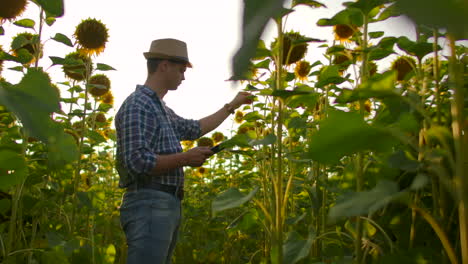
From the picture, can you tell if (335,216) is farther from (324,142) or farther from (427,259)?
(427,259)

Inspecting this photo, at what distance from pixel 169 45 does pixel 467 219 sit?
2.22m

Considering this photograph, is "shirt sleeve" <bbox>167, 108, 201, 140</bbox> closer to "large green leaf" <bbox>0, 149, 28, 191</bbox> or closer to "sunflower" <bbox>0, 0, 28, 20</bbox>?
"large green leaf" <bbox>0, 149, 28, 191</bbox>

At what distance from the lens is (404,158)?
2.23 feet

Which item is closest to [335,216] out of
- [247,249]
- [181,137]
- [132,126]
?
[132,126]

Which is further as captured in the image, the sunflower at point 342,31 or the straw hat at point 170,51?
the straw hat at point 170,51

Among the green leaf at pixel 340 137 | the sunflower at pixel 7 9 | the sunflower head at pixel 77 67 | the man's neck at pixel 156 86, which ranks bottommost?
the green leaf at pixel 340 137

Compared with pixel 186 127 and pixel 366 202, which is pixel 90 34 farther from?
pixel 366 202

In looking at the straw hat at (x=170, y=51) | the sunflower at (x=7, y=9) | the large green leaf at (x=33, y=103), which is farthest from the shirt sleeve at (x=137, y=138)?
the large green leaf at (x=33, y=103)

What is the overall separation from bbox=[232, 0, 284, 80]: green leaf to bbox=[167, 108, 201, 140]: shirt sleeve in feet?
8.58

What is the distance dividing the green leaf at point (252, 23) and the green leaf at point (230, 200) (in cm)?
81

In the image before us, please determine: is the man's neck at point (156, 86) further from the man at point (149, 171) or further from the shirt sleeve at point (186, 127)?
the shirt sleeve at point (186, 127)

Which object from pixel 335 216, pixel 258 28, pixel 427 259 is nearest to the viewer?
pixel 258 28

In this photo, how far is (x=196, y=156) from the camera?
2.12 m

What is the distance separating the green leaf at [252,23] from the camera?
104 mm
